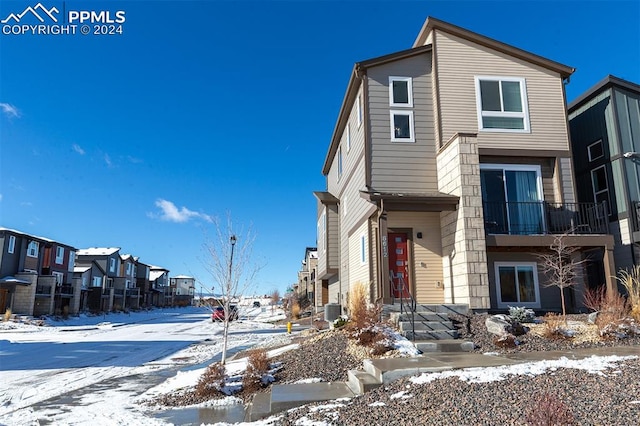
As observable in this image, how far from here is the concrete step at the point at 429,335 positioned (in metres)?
9.59

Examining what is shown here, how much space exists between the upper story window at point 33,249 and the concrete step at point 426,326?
37793 mm

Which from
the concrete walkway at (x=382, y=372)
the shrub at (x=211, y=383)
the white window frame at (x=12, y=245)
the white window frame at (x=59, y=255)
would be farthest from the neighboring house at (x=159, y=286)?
the concrete walkway at (x=382, y=372)

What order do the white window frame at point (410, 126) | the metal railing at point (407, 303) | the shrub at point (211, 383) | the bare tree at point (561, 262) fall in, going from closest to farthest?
the shrub at point (211, 383), the metal railing at point (407, 303), the bare tree at point (561, 262), the white window frame at point (410, 126)

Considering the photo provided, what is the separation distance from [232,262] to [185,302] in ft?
273

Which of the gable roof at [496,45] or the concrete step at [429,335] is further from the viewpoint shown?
the gable roof at [496,45]

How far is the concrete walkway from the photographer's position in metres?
6.52

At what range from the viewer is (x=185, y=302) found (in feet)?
289

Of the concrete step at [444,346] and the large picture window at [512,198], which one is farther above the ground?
the large picture window at [512,198]

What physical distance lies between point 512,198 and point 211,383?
429 inches

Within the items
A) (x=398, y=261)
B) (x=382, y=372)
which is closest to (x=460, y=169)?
(x=398, y=261)

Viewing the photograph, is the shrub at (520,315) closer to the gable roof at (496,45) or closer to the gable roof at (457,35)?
the gable roof at (457,35)

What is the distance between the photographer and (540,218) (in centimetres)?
1366

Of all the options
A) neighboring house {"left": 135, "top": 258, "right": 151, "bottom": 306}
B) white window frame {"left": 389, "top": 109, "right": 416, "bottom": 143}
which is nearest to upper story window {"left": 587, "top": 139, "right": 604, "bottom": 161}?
white window frame {"left": 389, "top": 109, "right": 416, "bottom": 143}

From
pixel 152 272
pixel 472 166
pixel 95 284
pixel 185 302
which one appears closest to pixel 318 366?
pixel 472 166
